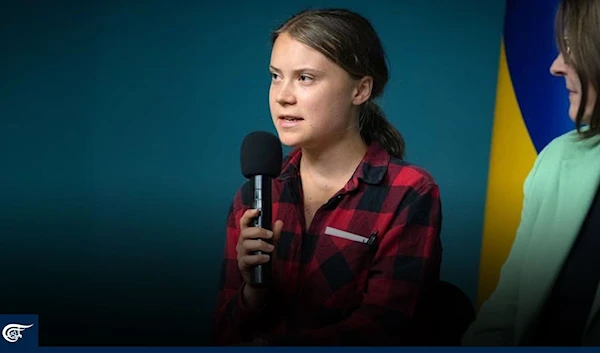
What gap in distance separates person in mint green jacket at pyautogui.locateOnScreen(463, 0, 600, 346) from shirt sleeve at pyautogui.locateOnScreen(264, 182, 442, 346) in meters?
0.13

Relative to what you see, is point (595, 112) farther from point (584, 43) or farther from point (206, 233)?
point (206, 233)

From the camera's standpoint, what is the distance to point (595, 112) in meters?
1.38

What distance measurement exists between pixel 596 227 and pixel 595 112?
0.19m

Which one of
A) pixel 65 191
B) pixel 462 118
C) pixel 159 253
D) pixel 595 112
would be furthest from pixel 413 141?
pixel 65 191

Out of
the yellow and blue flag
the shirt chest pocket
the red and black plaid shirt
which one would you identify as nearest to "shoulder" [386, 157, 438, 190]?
the red and black plaid shirt

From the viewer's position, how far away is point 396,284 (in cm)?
138

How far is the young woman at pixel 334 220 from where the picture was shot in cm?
139

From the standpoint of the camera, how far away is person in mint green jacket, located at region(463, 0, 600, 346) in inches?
53.5

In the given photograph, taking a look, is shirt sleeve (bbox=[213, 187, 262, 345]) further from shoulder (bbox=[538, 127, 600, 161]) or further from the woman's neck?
shoulder (bbox=[538, 127, 600, 161])

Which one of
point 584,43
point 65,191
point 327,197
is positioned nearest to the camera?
point 584,43

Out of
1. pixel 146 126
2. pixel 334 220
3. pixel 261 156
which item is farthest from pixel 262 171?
pixel 146 126

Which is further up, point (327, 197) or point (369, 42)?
point (369, 42)

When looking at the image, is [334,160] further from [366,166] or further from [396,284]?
[396,284]

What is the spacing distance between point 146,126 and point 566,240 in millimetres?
814
